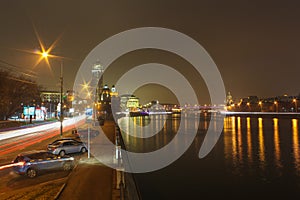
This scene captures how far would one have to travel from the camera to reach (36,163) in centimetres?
1494

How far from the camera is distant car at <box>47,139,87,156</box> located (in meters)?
21.4

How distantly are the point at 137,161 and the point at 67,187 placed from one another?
20313 mm

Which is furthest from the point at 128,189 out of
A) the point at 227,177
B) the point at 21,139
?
the point at 21,139

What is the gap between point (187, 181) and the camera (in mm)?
22797

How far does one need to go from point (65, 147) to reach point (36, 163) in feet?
22.5

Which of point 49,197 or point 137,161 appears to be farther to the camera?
point 137,161

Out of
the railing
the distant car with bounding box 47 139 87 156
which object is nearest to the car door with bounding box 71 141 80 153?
the distant car with bounding box 47 139 87 156

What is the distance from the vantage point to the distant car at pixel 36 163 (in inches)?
572

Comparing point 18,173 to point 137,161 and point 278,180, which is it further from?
point 278,180

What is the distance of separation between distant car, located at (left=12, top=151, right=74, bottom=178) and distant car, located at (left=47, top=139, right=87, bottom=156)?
5417 millimetres

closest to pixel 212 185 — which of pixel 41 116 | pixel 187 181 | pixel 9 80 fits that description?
pixel 187 181

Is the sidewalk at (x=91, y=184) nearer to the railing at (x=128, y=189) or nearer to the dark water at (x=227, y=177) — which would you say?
the railing at (x=128, y=189)

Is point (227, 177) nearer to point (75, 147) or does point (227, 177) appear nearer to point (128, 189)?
point (128, 189)

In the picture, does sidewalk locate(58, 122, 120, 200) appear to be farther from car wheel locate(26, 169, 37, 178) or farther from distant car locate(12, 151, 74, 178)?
car wheel locate(26, 169, 37, 178)
